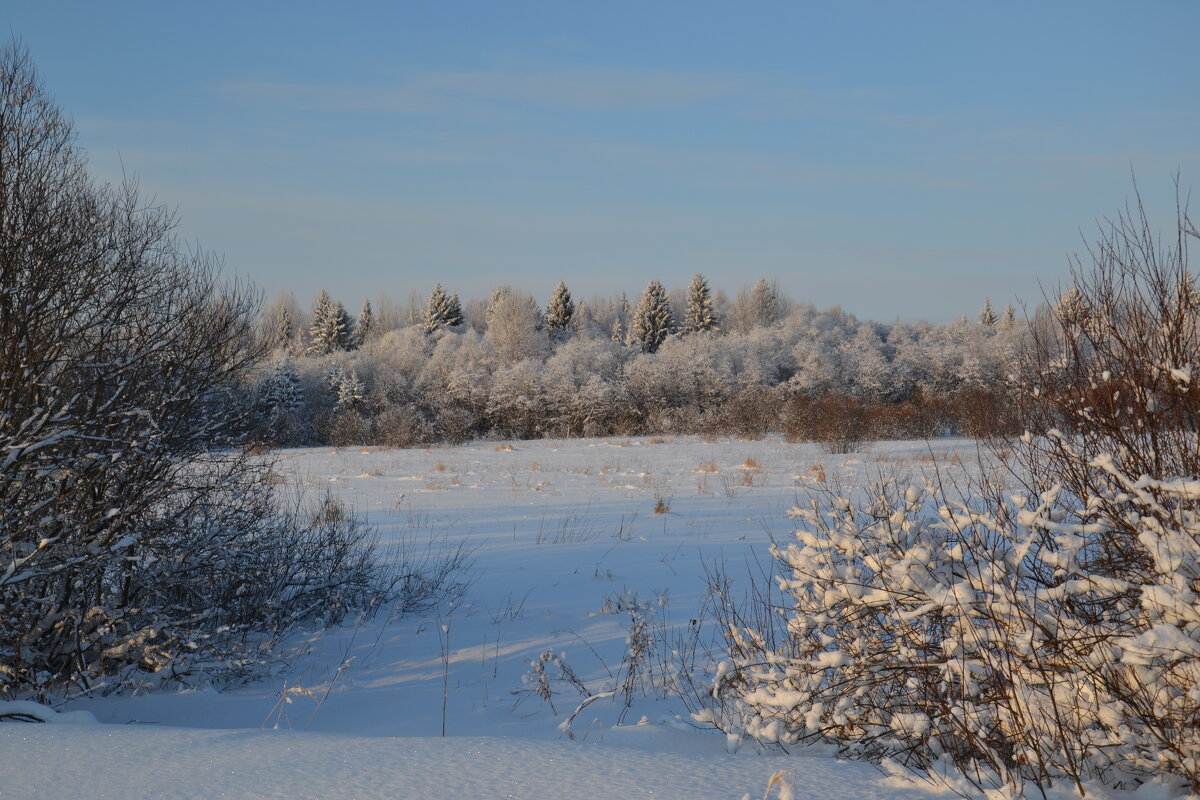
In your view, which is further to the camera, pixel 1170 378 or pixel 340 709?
pixel 340 709

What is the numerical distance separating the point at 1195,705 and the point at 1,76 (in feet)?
20.0

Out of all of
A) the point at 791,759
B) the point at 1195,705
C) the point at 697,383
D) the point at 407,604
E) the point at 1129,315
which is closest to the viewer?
the point at 1195,705

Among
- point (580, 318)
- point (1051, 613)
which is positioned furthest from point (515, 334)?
point (1051, 613)

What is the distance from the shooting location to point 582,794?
7.11ft

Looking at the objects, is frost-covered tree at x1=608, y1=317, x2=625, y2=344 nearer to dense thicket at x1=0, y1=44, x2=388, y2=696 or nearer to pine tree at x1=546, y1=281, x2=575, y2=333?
pine tree at x1=546, y1=281, x2=575, y2=333

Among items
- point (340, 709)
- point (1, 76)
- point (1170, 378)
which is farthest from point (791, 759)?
point (1, 76)

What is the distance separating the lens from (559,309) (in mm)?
60188

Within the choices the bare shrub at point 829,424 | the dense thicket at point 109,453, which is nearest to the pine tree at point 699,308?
the bare shrub at point 829,424

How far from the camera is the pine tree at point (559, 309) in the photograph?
60.0m

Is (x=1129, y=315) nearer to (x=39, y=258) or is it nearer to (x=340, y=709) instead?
(x=340, y=709)

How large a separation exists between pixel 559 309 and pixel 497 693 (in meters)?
56.0

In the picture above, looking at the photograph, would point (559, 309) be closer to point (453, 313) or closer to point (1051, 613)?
point (453, 313)

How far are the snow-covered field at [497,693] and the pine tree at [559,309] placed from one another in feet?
152

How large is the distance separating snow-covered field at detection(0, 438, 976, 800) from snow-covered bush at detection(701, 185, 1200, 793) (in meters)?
0.34
